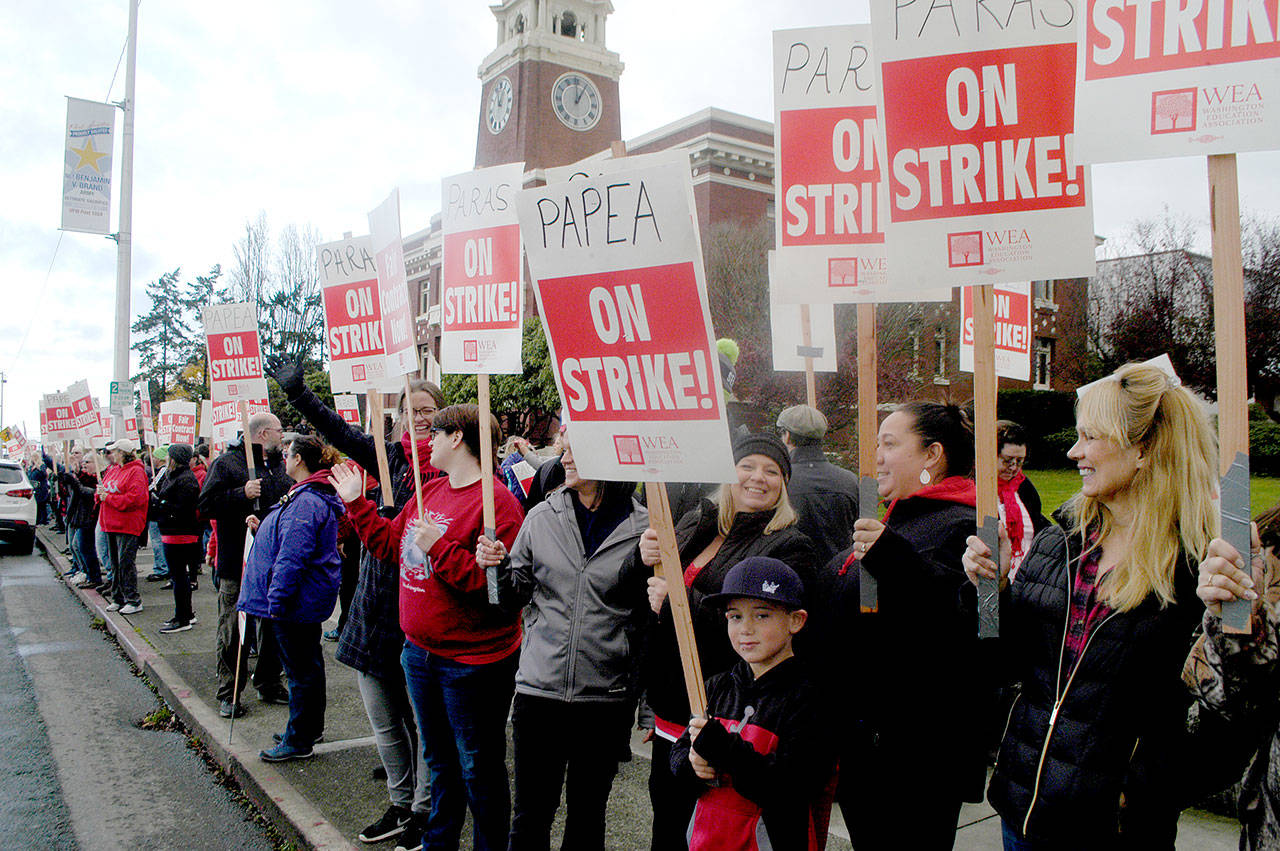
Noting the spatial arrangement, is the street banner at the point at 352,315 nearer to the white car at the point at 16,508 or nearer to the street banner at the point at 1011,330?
the street banner at the point at 1011,330

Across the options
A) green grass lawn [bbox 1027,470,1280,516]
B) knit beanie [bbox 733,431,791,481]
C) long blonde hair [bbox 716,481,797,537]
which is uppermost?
knit beanie [bbox 733,431,791,481]

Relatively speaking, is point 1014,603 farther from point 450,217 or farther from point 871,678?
point 450,217

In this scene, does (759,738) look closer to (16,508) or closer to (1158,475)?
(1158,475)

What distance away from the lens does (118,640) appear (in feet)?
31.6

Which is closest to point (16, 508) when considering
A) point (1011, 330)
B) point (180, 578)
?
point (180, 578)

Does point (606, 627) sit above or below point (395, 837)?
above

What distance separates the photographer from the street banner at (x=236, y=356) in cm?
723

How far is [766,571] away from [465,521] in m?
1.64

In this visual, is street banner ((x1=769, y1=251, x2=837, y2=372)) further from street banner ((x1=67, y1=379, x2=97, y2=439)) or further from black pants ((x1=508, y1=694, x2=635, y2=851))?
street banner ((x1=67, y1=379, x2=97, y2=439))

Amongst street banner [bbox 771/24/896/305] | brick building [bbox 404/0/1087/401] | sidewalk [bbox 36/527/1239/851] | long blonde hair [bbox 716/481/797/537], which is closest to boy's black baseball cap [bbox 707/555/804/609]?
long blonde hair [bbox 716/481/797/537]

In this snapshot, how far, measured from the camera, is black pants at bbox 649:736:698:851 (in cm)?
313

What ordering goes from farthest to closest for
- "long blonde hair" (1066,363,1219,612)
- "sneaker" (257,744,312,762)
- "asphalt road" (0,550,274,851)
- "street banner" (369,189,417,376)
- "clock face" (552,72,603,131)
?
"clock face" (552,72,603,131) < "sneaker" (257,744,312,762) < "asphalt road" (0,550,274,851) < "street banner" (369,189,417,376) < "long blonde hair" (1066,363,1219,612)

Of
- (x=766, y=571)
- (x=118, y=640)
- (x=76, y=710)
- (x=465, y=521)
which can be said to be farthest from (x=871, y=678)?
(x=118, y=640)

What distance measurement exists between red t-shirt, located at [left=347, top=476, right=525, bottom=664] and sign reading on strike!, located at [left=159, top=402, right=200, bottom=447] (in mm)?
11652
